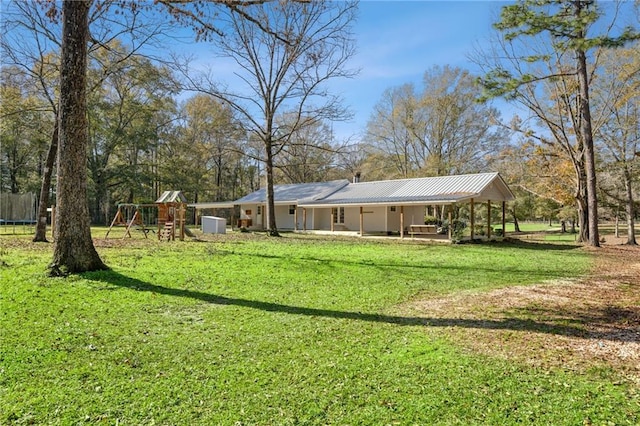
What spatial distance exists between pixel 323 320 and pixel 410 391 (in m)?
2.22

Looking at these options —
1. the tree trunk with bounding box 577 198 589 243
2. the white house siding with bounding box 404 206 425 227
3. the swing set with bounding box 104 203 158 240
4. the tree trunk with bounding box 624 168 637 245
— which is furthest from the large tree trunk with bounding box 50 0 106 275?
the tree trunk with bounding box 624 168 637 245

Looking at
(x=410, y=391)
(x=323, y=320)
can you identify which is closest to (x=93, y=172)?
(x=323, y=320)

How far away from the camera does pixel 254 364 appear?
372cm

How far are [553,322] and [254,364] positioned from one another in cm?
415

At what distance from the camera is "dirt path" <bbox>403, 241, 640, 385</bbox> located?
403 cm

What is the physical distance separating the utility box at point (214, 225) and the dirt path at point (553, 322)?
18.3 m

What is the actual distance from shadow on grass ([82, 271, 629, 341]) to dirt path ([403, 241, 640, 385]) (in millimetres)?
13

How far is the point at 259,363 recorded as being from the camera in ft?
12.3

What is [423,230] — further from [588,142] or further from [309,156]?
[309,156]

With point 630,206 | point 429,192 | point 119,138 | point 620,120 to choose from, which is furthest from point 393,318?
point 119,138

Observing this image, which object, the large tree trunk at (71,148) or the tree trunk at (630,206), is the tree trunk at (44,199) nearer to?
the large tree trunk at (71,148)

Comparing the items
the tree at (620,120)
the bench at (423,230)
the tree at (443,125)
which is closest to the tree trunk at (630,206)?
the tree at (620,120)

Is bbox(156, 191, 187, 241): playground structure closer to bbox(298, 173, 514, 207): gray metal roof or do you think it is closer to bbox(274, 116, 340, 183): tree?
bbox(298, 173, 514, 207): gray metal roof

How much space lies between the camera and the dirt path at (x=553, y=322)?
13.2ft
